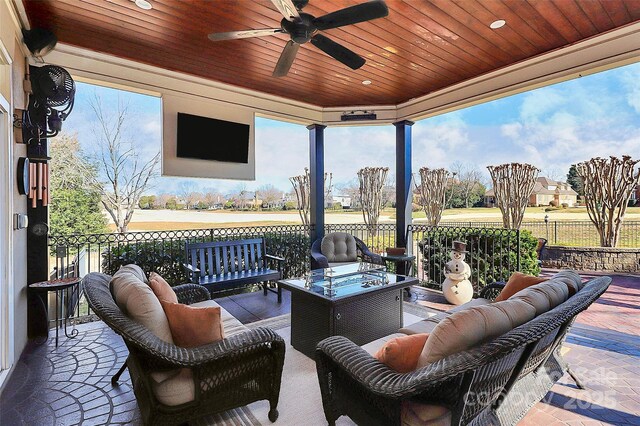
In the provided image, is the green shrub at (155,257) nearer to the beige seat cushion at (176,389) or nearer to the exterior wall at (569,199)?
the beige seat cushion at (176,389)

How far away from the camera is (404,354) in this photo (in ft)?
5.35

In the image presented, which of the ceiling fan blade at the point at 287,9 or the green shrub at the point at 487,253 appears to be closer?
the ceiling fan blade at the point at 287,9

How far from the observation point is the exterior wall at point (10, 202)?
2631 mm

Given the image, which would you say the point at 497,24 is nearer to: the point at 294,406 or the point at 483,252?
the point at 483,252

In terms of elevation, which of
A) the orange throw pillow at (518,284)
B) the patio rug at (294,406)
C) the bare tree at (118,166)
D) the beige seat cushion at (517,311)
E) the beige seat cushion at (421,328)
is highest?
the bare tree at (118,166)

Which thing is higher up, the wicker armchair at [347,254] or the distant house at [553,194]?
the distant house at [553,194]

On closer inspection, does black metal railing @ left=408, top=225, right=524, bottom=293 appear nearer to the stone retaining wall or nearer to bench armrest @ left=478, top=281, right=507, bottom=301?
the stone retaining wall

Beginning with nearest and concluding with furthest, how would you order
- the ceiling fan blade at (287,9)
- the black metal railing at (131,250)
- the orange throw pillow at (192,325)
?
1. the orange throw pillow at (192,325)
2. the ceiling fan blade at (287,9)
3. the black metal railing at (131,250)

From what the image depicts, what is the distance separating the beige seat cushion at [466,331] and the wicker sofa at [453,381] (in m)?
0.04

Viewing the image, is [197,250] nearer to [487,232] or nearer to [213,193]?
[213,193]

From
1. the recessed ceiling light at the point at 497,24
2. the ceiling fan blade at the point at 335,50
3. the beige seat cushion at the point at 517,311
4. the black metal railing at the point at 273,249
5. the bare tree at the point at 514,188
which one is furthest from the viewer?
the bare tree at the point at 514,188

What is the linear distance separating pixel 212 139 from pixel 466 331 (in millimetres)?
4797

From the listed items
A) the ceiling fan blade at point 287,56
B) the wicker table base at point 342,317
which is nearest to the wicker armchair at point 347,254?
the wicker table base at point 342,317

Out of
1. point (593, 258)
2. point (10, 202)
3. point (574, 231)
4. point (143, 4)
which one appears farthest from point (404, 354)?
point (574, 231)
